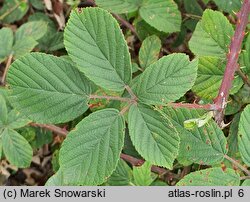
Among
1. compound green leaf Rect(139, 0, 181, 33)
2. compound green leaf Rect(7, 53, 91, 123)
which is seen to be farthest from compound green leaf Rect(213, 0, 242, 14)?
compound green leaf Rect(7, 53, 91, 123)

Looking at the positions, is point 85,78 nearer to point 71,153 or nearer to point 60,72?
point 60,72

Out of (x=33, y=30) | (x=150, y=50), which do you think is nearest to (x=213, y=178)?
(x=150, y=50)

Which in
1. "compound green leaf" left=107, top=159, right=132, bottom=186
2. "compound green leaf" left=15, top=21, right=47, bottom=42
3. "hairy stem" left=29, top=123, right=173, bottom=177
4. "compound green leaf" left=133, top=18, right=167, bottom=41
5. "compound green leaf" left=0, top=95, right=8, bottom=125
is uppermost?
"compound green leaf" left=15, top=21, right=47, bottom=42

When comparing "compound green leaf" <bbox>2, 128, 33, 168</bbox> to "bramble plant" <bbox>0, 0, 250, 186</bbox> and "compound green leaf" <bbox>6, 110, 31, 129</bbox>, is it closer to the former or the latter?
"compound green leaf" <bbox>6, 110, 31, 129</bbox>

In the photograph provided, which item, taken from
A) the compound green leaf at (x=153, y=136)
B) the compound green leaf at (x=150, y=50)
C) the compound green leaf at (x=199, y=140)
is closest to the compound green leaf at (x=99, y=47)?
the compound green leaf at (x=153, y=136)

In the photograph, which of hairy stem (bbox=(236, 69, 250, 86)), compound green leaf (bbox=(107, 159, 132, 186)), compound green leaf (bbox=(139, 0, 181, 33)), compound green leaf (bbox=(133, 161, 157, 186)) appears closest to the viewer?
hairy stem (bbox=(236, 69, 250, 86))

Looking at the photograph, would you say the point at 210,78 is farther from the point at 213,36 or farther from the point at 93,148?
the point at 93,148
